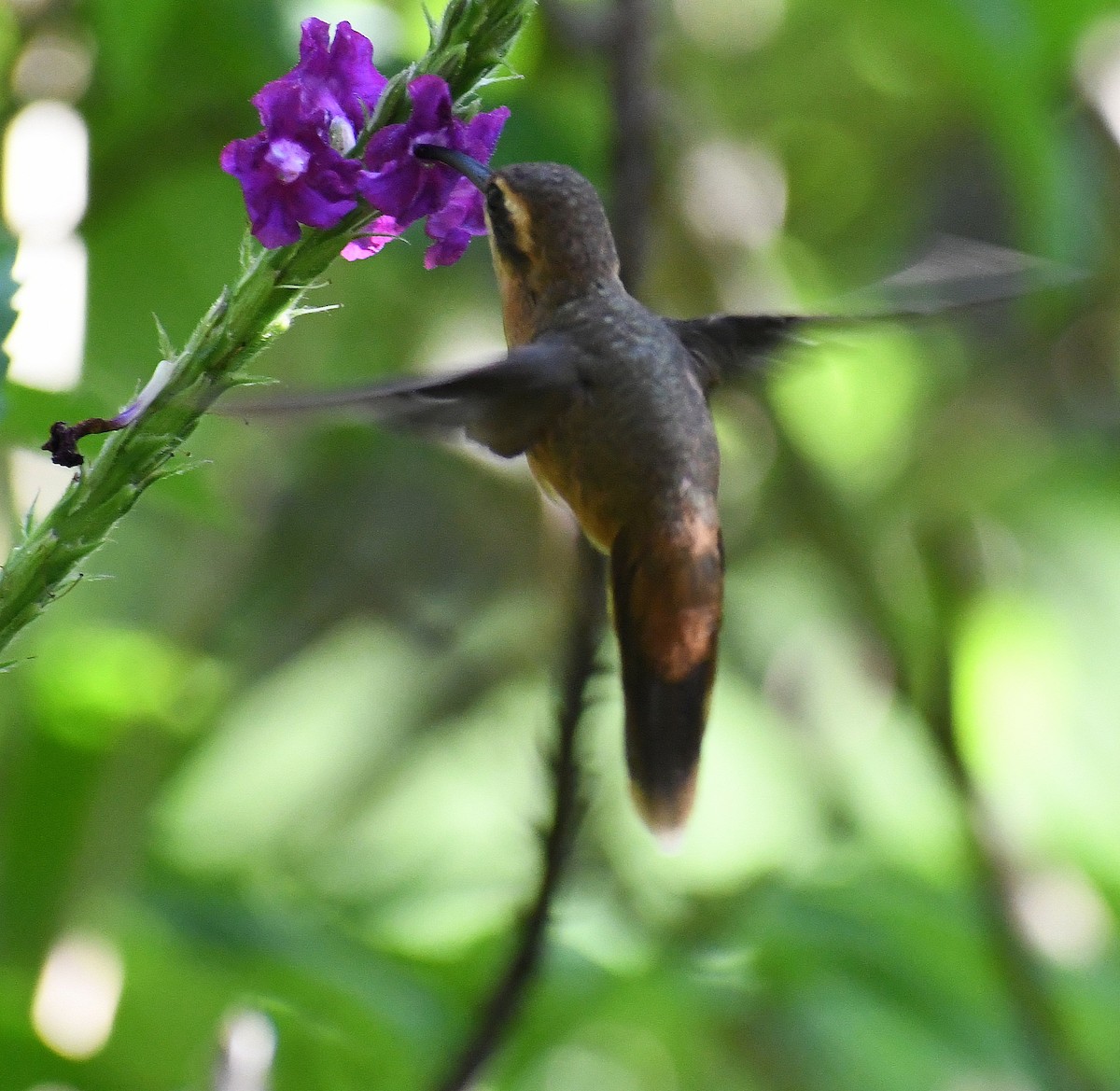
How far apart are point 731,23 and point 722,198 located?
0.63 m

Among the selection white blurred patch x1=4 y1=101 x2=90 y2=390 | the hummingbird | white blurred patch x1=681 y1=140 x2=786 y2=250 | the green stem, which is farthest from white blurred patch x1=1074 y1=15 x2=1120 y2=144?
the green stem

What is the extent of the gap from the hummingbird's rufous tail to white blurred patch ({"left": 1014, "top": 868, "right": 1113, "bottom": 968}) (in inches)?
50.7

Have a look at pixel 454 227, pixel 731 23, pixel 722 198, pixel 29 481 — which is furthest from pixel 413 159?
pixel 731 23

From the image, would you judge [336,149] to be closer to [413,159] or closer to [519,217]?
[413,159]

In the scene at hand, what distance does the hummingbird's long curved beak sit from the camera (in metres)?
1.15

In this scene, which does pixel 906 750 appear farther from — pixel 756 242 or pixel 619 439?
pixel 619 439

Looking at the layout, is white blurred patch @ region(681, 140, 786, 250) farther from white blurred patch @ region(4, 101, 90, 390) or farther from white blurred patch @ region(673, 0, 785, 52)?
white blurred patch @ region(4, 101, 90, 390)

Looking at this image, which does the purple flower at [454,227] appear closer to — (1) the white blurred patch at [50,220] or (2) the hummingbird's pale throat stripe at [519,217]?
(2) the hummingbird's pale throat stripe at [519,217]

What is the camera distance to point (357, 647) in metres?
3.78

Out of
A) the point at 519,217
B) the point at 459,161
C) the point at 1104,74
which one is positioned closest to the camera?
the point at 459,161

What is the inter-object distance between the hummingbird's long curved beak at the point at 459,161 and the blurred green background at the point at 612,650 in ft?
0.97

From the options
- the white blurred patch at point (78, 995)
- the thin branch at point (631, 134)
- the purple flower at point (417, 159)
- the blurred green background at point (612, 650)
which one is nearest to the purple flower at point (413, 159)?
the purple flower at point (417, 159)

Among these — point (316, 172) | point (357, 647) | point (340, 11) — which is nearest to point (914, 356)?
point (357, 647)

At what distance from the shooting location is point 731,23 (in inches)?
135
